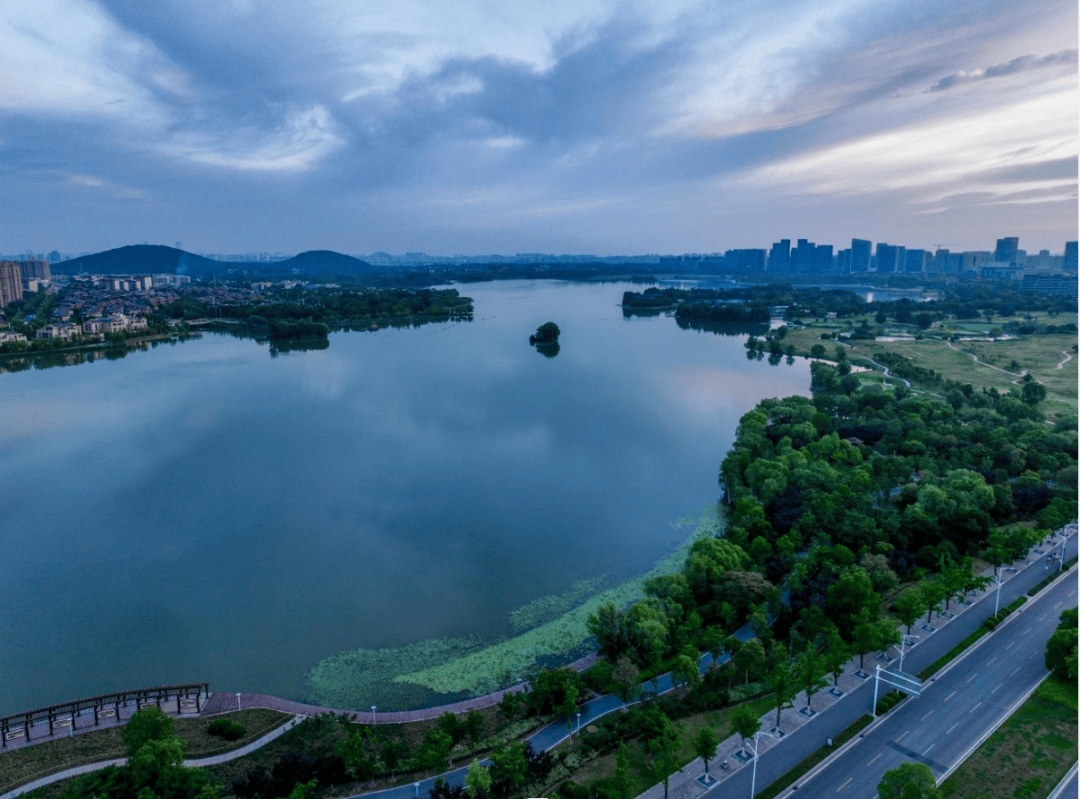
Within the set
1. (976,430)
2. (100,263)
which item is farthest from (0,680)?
(100,263)

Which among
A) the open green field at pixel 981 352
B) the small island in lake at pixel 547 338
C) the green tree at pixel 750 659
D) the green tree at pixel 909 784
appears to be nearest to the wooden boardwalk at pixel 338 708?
the green tree at pixel 750 659

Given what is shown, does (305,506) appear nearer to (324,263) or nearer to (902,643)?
(902,643)

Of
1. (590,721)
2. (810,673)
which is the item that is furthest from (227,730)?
(810,673)

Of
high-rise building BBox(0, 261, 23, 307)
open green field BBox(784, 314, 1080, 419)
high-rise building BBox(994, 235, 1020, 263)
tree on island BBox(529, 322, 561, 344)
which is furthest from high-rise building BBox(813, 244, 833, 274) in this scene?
high-rise building BBox(0, 261, 23, 307)

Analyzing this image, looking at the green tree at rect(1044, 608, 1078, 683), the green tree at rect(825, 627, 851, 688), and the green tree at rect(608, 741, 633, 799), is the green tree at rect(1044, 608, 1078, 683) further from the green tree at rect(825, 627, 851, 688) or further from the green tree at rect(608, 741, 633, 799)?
the green tree at rect(608, 741, 633, 799)

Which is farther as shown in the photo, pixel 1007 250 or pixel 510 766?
pixel 1007 250

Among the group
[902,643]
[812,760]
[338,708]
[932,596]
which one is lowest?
[338,708]

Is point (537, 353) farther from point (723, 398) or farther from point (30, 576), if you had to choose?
point (30, 576)
